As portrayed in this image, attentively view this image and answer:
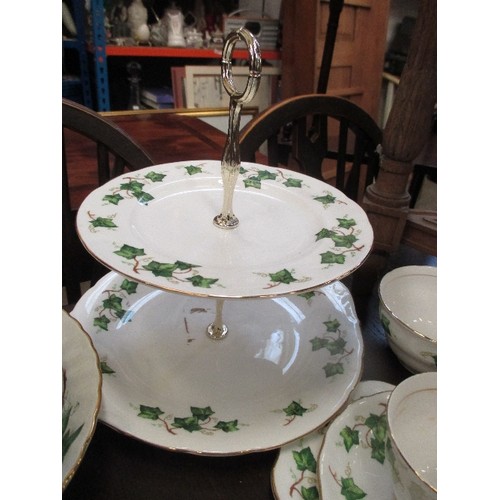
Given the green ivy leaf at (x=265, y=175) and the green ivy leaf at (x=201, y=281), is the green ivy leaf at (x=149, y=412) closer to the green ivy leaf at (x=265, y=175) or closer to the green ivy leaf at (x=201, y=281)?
the green ivy leaf at (x=201, y=281)

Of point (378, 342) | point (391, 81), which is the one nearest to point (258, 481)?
point (378, 342)

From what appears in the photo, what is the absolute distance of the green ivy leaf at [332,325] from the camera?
1.61ft

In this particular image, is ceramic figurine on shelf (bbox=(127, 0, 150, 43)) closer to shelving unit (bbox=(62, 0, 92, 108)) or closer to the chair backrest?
shelving unit (bbox=(62, 0, 92, 108))

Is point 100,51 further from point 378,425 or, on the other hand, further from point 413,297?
point 378,425

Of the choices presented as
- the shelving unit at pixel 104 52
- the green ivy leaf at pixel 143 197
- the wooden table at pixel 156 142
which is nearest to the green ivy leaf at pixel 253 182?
the green ivy leaf at pixel 143 197

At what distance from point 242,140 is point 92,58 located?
130 centimetres

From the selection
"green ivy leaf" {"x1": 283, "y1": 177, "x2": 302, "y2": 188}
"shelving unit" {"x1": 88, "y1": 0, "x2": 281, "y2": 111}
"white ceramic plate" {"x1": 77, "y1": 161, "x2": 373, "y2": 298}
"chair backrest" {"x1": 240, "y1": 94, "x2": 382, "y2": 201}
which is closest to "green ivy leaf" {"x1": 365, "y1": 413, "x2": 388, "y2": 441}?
"white ceramic plate" {"x1": 77, "y1": 161, "x2": 373, "y2": 298}

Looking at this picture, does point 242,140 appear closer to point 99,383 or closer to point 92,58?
point 99,383

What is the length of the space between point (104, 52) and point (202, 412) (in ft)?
4.85

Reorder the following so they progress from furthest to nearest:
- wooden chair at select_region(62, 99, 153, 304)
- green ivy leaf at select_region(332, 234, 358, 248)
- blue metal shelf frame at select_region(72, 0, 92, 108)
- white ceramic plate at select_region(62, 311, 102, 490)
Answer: blue metal shelf frame at select_region(72, 0, 92, 108), wooden chair at select_region(62, 99, 153, 304), green ivy leaf at select_region(332, 234, 358, 248), white ceramic plate at select_region(62, 311, 102, 490)

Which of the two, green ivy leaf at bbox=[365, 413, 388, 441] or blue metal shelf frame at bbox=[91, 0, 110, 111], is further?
blue metal shelf frame at bbox=[91, 0, 110, 111]

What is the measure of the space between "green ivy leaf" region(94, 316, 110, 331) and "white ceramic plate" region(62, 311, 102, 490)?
125 mm

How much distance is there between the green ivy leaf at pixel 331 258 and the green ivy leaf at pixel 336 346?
152 mm

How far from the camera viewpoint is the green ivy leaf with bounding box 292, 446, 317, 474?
1.11 ft
